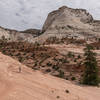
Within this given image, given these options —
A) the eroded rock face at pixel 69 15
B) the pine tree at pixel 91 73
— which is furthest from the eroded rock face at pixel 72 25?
the pine tree at pixel 91 73

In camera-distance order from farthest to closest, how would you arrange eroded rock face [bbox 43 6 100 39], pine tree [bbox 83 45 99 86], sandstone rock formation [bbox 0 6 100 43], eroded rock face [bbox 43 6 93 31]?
eroded rock face [bbox 43 6 93 31] < eroded rock face [bbox 43 6 100 39] < sandstone rock formation [bbox 0 6 100 43] < pine tree [bbox 83 45 99 86]

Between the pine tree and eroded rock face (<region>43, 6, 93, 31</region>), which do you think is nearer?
the pine tree

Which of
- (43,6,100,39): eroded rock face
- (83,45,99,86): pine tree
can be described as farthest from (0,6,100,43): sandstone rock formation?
(83,45,99,86): pine tree

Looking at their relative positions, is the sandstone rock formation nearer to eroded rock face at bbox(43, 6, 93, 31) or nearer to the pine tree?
eroded rock face at bbox(43, 6, 93, 31)

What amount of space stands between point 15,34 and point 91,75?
40.7 m

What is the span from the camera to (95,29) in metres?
45.8

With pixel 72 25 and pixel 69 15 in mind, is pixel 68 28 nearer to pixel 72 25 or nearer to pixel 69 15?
pixel 72 25

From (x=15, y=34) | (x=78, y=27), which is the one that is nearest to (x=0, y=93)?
(x=78, y=27)

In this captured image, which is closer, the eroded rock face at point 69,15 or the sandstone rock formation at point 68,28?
the sandstone rock formation at point 68,28

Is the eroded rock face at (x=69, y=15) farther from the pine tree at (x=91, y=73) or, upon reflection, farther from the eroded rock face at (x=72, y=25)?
the pine tree at (x=91, y=73)

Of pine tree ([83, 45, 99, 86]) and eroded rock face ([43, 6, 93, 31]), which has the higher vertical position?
eroded rock face ([43, 6, 93, 31])

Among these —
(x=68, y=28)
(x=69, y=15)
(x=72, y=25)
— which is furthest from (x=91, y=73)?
(x=69, y=15)

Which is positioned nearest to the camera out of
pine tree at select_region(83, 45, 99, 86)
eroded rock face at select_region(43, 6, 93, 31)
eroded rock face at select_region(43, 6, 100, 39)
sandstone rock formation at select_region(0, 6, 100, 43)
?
pine tree at select_region(83, 45, 99, 86)

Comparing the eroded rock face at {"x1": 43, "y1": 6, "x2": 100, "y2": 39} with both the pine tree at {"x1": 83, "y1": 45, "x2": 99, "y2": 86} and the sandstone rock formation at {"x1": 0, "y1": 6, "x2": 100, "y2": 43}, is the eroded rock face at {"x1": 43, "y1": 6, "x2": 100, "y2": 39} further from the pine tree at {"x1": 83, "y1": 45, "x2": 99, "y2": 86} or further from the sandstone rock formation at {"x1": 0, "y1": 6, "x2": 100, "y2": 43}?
the pine tree at {"x1": 83, "y1": 45, "x2": 99, "y2": 86}
